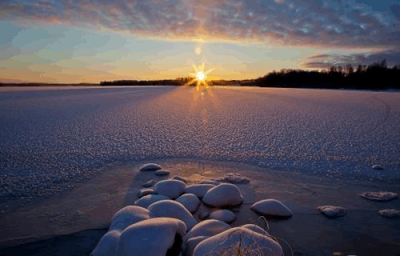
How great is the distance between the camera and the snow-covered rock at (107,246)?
1.58 meters

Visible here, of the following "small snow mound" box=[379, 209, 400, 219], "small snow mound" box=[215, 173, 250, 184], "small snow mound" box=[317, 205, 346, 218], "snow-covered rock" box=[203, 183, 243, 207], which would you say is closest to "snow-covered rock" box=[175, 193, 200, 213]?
"snow-covered rock" box=[203, 183, 243, 207]

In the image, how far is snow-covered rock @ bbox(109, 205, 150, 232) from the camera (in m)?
1.82

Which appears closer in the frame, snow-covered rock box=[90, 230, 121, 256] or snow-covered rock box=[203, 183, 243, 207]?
snow-covered rock box=[90, 230, 121, 256]

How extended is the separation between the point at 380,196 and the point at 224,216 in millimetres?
1547

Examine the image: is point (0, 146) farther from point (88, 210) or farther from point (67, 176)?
point (88, 210)

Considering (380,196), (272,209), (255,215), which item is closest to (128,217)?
(255,215)

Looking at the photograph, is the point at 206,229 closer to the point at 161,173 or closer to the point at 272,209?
Result: the point at 272,209

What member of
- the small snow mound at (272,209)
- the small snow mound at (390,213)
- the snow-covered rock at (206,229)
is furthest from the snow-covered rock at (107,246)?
the small snow mound at (390,213)

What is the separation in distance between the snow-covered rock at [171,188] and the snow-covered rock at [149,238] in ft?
2.55

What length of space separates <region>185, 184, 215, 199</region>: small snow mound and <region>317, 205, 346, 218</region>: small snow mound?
1002mm

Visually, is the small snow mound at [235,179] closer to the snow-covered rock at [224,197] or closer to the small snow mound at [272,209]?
the snow-covered rock at [224,197]

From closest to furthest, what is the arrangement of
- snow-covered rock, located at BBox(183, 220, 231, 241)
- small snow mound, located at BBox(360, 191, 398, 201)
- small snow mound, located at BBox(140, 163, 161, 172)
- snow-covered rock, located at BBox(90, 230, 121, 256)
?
snow-covered rock, located at BBox(90, 230, 121, 256) → snow-covered rock, located at BBox(183, 220, 231, 241) → small snow mound, located at BBox(360, 191, 398, 201) → small snow mound, located at BBox(140, 163, 161, 172)

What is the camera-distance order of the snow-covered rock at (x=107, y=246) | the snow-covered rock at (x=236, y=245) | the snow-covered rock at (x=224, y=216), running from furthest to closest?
the snow-covered rock at (x=224, y=216) → the snow-covered rock at (x=107, y=246) → the snow-covered rock at (x=236, y=245)

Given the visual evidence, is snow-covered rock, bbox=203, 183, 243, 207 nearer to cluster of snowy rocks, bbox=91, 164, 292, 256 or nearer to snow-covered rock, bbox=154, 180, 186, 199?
cluster of snowy rocks, bbox=91, 164, 292, 256
